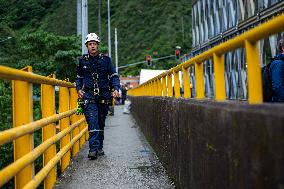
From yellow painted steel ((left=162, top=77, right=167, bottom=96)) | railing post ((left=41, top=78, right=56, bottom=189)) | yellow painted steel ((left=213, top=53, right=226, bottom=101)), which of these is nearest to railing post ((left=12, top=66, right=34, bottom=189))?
railing post ((left=41, top=78, right=56, bottom=189))

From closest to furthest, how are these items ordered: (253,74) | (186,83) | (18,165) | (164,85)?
(253,74) < (18,165) < (186,83) < (164,85)

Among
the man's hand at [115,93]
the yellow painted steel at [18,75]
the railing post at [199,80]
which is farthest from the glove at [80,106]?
the railing post at [199,80]

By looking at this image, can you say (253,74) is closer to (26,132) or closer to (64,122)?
(26,132)

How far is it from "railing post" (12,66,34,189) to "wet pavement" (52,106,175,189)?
1661 millimetres

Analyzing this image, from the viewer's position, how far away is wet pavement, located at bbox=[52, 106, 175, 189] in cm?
667

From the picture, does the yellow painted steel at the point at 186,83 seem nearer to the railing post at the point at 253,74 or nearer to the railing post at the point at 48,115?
the railing post at the point at 48,115

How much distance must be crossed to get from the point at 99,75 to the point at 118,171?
173 centimetres

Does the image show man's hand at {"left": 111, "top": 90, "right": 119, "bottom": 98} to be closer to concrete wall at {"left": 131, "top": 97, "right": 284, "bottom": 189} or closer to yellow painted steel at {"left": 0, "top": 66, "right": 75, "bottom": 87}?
concrete wall at {"left": 131, "top": 97, "right": 284, "bottom": 189}

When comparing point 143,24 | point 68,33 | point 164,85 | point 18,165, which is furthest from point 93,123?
point 143,24

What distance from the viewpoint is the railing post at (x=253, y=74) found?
3.19 metres

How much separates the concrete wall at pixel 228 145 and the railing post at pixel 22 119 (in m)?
1.43

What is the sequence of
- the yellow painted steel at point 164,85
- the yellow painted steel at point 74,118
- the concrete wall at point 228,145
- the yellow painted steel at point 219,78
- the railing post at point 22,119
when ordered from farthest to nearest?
the yellow painted steel at point 74,118 < the yellow painted steel at point 164,85 < the railing post at point 22,119 < the yellow painted steel at point 219,78 < the concrete wall at point 228,145

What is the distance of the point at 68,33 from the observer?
1768 inches

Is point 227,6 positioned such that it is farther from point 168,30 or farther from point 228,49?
point 168,30
